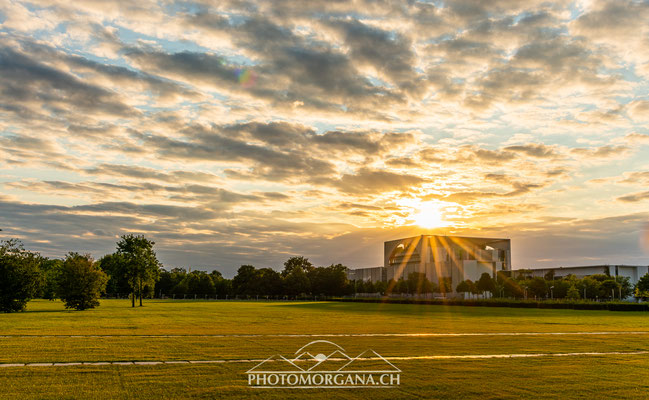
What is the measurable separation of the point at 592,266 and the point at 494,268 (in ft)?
91.9

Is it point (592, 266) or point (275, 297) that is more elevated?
point (592, 266)

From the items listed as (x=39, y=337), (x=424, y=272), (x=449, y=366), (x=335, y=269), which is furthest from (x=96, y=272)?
(x=424, y=272)

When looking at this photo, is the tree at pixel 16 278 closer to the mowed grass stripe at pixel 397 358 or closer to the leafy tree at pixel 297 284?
the mowed grass stripe at pixel 397 358

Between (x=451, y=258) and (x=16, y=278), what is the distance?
138667mm

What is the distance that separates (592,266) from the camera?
543 ft

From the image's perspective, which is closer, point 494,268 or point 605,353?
point 605,353

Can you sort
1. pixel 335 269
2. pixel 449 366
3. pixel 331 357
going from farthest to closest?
pixel 335 269 → pixel 331 357 → pixel 449 366

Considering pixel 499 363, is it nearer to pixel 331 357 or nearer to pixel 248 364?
pixel 331 357

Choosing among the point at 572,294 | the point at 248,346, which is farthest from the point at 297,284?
the point at 248,346

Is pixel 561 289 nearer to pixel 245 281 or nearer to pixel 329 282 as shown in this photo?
pixel 329 282

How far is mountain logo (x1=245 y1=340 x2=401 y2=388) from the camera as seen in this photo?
1266 centimetres

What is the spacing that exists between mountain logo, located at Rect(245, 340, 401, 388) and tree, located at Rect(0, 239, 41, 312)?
39188mm

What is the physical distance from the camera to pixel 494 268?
566 feet

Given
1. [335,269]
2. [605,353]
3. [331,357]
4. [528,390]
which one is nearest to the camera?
[528,390]
